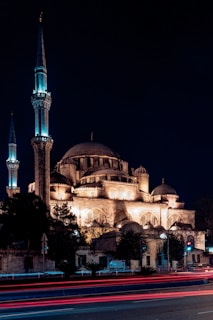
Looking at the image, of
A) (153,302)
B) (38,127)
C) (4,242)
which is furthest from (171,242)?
(153,302)

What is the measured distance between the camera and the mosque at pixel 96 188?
165ft

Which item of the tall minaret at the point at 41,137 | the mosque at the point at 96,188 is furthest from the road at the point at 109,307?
the mosque at the point at 96,188

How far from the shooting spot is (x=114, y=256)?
154 ft

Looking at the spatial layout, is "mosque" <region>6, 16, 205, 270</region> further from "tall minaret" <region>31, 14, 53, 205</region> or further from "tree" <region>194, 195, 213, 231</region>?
"tree" <region>194, 195, 213, 231</region>

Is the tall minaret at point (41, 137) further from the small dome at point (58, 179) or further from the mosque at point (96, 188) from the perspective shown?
the small dome at point (58, 179)

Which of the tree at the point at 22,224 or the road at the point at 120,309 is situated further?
the tree at the point at 22,224

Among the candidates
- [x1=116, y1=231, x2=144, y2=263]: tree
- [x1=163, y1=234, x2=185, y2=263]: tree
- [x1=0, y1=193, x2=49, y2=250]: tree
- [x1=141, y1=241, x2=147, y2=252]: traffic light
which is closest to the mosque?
[x1=163, y1=234, x2=185, y2=263]: tree

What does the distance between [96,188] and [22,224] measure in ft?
88.4

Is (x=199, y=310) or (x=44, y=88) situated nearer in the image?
(x=199, y=310)

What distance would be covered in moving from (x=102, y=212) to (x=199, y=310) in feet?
167

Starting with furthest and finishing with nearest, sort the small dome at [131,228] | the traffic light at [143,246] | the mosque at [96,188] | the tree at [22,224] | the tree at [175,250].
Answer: the small dome at [131,228], the tree at [175,250], the mosque at [96,188], the traffic light at [143,246], the tree at [22,224]

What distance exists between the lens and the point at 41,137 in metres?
49.2

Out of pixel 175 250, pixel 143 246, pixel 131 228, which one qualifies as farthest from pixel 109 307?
pixel 131 228

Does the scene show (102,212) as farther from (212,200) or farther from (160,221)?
(212,200)
